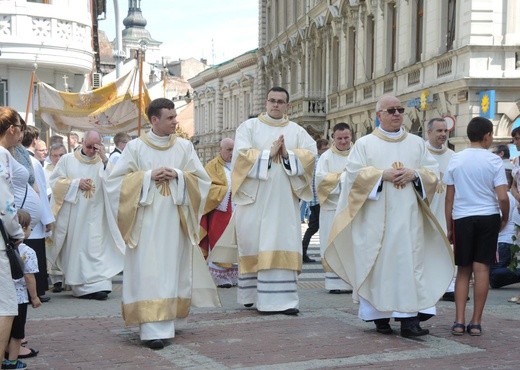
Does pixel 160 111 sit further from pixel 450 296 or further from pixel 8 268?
pixel 450 296

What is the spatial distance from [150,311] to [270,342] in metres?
1.01

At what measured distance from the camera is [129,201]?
769 centimetres

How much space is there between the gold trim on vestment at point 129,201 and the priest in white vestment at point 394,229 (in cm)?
180

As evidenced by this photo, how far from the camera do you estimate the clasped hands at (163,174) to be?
302 inches

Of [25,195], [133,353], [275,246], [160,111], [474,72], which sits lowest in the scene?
[133,353]

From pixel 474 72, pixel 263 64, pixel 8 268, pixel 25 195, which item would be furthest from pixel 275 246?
pixel 263 64

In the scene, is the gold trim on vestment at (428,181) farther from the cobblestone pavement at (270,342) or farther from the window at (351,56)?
the window at (351,56)

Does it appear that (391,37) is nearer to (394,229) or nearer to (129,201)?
(394,229)

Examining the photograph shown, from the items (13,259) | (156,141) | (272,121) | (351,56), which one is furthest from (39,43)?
(351,56)

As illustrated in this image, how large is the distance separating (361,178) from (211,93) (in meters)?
65.4

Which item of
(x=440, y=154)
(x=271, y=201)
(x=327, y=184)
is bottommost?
(x=271, y=201)

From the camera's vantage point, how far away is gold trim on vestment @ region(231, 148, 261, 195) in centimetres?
914

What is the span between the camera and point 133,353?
7262 mm

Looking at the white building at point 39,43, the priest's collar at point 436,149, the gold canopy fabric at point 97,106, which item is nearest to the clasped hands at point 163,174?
the priest's collar at point 436,149
